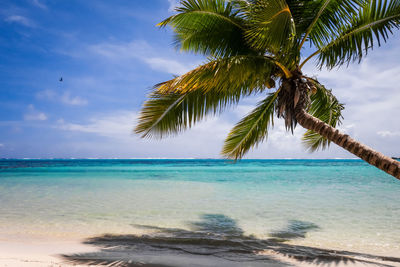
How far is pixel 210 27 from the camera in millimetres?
4824

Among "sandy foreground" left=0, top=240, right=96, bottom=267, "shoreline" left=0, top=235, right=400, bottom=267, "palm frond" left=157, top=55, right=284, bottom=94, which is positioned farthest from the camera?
"palm frond" left=157, top=55, right=284, bottom=94

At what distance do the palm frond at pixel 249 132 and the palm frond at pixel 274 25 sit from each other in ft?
6.16

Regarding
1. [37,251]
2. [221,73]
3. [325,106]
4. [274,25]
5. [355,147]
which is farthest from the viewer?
[325,106]

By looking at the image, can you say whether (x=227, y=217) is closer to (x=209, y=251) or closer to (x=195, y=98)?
(x=209, y=251)

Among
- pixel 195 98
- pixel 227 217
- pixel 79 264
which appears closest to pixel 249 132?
pixel 195 98

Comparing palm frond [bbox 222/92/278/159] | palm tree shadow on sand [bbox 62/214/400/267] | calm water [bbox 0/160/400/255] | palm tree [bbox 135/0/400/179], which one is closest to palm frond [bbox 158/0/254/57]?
palm tree [bbox 135/0/400/179]

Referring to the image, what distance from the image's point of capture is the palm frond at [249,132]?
19.1 ft

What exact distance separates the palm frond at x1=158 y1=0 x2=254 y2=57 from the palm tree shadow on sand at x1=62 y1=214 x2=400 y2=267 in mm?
3460

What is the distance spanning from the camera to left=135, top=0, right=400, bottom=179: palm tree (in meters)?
3.88

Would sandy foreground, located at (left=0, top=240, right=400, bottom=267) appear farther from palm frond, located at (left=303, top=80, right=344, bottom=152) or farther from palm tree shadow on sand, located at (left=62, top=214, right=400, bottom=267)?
palm frond, located at (left=303, top=80, right=344, bottom=152)

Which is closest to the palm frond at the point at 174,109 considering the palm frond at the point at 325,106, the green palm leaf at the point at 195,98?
the green palm leaf at the point at 195,98

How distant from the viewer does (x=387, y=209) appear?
316 inches

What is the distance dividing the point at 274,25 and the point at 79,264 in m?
4.11

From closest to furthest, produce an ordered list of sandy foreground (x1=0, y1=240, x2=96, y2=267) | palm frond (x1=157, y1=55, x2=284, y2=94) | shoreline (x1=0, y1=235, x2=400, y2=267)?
sandy foreground (x1=0, y1=240, x2=96, y2=267) → shoreline (x1=0, y1=235, x2=400, y2=267) → palm frond (x1=157, y1=55, x2=284, y2=94)
